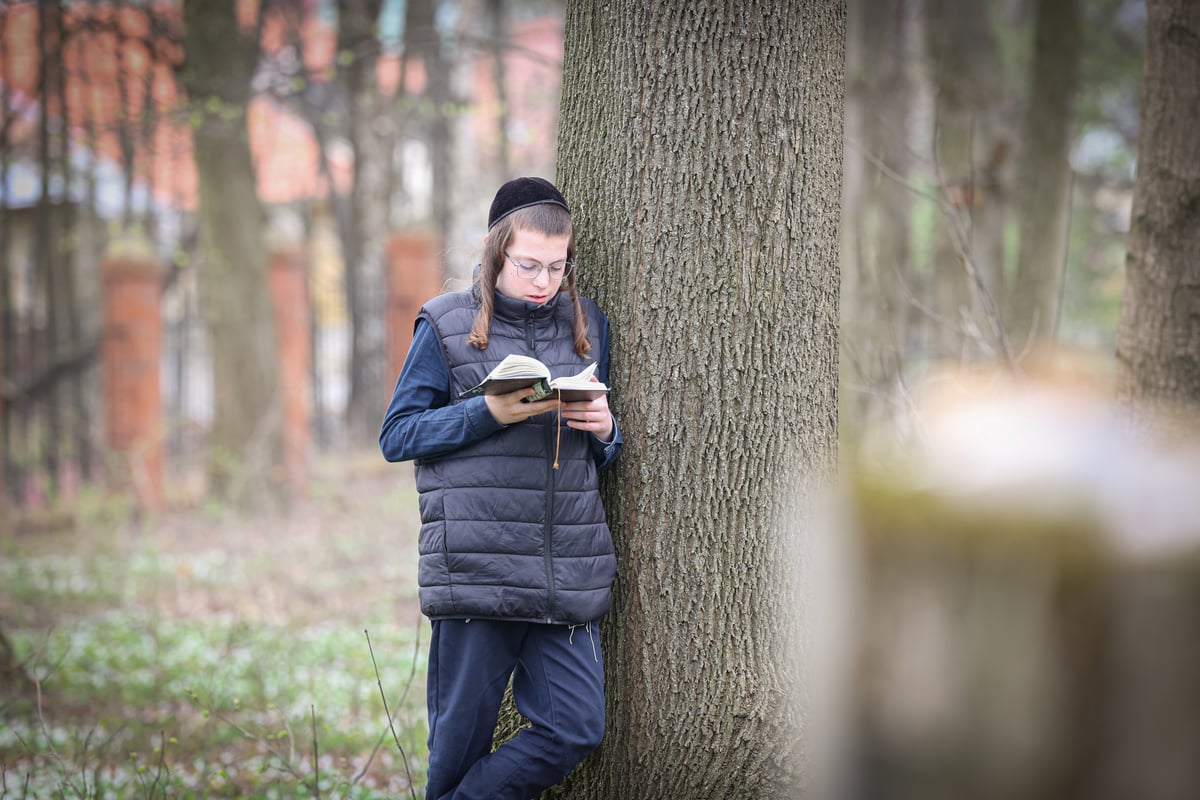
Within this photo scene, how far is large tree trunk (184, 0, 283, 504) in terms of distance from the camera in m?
10.8

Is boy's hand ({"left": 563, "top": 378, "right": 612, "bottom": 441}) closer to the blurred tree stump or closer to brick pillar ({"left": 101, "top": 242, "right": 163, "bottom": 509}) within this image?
the blurred tree stump

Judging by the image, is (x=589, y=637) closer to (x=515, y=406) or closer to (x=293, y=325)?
(x=515, y=406)

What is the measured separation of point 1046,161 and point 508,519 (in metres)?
6.93

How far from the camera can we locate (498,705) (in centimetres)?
305

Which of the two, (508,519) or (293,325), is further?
(293,325)

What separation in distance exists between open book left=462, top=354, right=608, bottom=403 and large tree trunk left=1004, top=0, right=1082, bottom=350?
20.5 ft

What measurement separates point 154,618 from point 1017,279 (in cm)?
657

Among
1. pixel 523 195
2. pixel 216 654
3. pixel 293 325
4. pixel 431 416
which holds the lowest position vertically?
pixel 216 654

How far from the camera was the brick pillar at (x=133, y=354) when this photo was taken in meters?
11.3

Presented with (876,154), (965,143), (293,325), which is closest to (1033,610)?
(876,154)

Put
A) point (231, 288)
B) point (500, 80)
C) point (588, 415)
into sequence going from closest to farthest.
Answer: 1. point (588, 415)
2. point (231, 288)
3. point (500, 80)

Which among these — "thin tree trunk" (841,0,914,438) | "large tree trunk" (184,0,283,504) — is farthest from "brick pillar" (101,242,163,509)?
"thin tree trunk" (841,0,914,438)

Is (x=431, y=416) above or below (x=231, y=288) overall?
below

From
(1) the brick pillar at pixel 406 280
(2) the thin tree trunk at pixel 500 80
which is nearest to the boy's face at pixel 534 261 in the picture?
(1) the brick pillar at pixel 406 280
